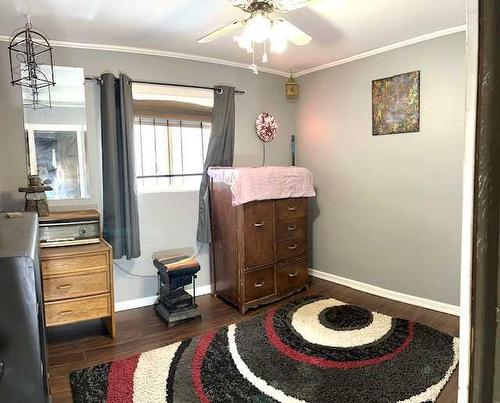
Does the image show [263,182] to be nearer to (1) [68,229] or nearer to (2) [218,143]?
(2) [218,143]

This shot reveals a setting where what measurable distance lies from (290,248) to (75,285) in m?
1.89

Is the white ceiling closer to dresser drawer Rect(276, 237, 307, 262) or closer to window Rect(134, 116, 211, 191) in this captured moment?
window Rect(134, 116, 211, 191)

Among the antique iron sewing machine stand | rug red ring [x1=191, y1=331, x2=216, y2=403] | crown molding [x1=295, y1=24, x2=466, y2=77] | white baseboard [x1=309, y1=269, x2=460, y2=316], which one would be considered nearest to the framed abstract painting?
crown molding [x1=295, y1=24, x2=466, y2=77]

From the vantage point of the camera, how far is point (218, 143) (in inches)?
146

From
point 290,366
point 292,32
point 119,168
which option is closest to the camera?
point 292,32

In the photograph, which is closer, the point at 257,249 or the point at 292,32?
the point at 292,32

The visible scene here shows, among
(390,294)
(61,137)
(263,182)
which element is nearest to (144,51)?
(61,137)

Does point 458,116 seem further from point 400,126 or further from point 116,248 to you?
point 116,248

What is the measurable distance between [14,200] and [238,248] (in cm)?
181

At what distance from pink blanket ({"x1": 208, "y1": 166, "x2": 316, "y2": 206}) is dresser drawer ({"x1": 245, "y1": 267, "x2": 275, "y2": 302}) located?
667 mm

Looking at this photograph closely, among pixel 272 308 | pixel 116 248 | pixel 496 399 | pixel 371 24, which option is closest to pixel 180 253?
pixel 116 248

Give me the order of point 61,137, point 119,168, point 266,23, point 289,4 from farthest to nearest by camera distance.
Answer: point 119,168 < point 61,137 < point 266,23 < point 289,4

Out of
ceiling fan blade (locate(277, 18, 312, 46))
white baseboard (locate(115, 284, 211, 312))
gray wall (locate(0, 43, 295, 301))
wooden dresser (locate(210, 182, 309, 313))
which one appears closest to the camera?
ceiling fan blade (locate(277, 18, 312, 46))

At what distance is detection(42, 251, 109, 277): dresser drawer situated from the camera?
261cm
